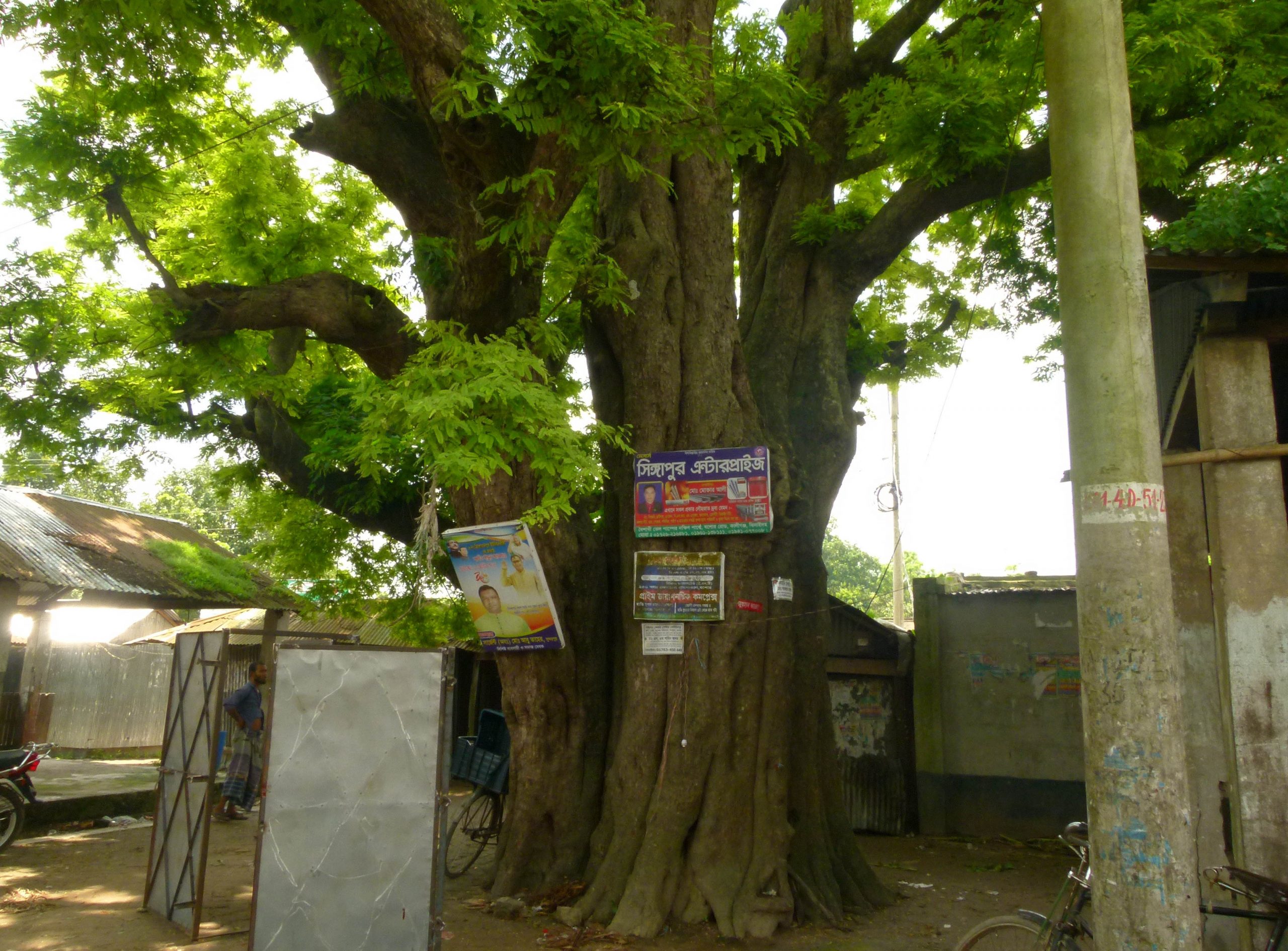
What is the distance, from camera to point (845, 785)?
11.5 metres

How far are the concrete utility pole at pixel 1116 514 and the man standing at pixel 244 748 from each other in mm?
9615

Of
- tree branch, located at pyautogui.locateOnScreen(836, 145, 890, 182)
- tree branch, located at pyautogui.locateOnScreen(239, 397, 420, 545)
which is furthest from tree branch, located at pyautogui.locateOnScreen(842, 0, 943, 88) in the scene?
tree branch, located at pyautogui.locateOnScreen(239, 397, 420, 545)

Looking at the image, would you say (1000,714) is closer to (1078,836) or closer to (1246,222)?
(1078,836)

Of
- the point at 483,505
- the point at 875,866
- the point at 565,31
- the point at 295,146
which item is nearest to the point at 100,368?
the point at 295,146

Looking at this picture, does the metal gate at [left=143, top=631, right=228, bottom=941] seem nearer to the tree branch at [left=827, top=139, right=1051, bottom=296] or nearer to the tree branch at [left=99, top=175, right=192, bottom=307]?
the tree branch at [left=99, top=175, right=192, bottom=307]

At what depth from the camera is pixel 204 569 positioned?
1448 centimetres

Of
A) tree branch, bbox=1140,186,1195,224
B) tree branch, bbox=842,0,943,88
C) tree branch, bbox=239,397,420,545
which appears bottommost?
tree branch, bbox=239,397,420,545

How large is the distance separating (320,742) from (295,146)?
803 centimetres

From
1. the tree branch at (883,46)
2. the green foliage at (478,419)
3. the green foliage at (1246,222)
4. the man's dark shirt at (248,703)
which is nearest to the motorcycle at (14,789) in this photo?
the man's dark shirt at (248,703)

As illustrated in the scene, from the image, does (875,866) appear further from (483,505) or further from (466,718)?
(466,718)

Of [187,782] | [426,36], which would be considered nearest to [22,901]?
[187,782]

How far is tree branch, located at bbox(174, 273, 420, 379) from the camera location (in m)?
6.71

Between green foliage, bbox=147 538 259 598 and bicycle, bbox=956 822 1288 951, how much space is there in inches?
494

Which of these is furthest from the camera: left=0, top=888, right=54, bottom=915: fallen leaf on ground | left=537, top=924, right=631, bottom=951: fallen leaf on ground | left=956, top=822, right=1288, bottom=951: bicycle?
left=0, top=888, right=54, bottom=915: fallen leaf on ground
